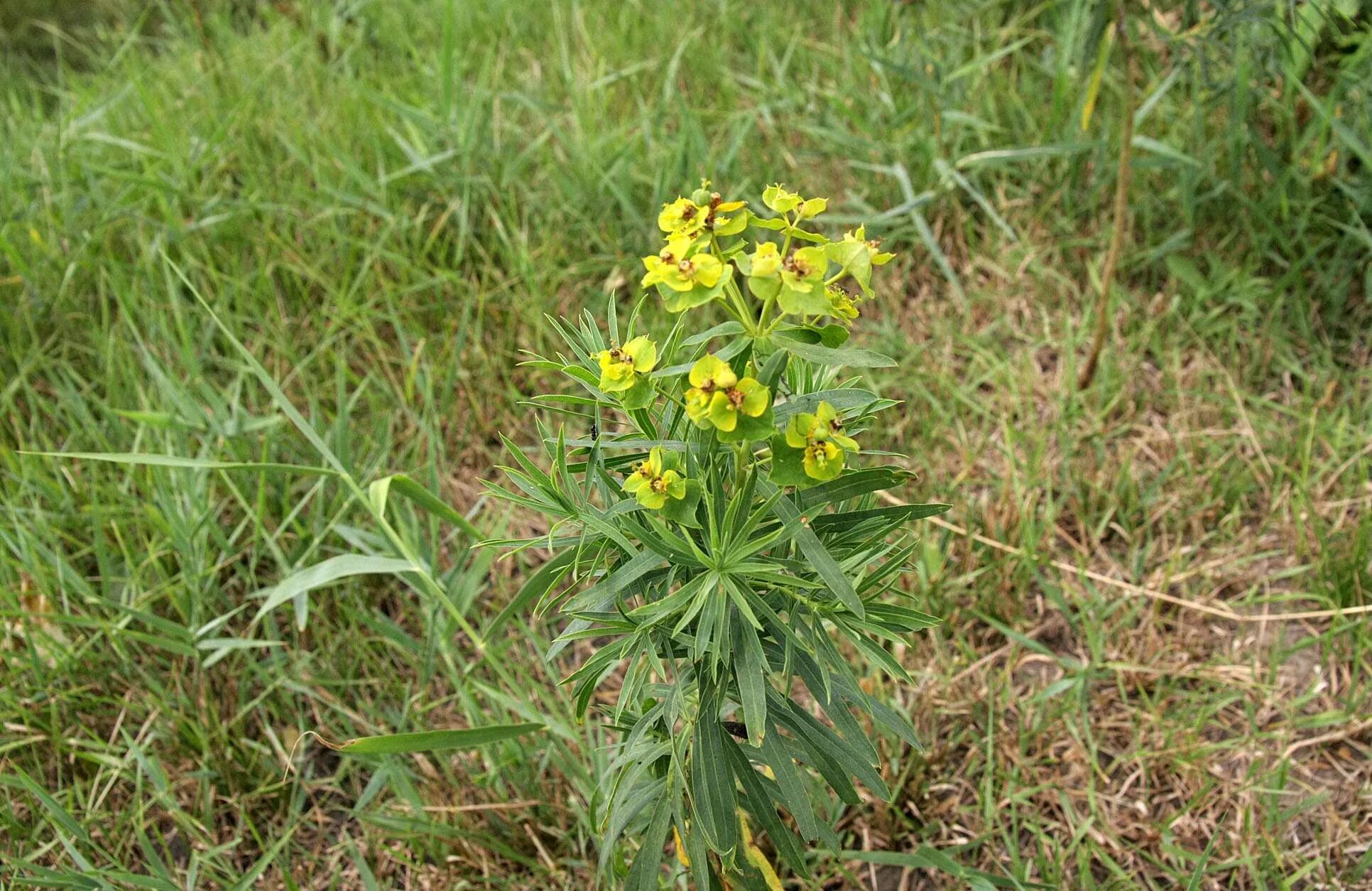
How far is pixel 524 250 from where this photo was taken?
2.53m

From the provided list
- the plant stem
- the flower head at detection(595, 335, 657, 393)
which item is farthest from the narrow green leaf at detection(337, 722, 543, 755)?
the plant stem

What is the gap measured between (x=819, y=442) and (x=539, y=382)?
1.46 meters

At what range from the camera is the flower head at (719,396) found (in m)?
1.06

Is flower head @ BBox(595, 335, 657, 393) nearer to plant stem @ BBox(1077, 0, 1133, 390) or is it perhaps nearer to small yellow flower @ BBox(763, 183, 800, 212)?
small yellow flower @ BBox(763, 183, 800, 212)

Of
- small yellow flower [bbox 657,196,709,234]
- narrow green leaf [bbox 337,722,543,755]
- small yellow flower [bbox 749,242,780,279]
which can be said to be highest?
small yellow flower [bbox 657,196,709,234]

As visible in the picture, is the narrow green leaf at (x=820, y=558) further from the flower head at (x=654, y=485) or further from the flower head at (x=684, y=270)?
the flower head at (x=684, y=270)

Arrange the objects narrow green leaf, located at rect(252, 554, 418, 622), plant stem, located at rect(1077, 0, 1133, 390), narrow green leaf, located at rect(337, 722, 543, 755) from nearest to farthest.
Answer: narrow green leaf, located at rect(337, 722, 543, 755), narrow green leaf, located at rect(252, 554, 418, 622), plant stem, located at rect(1077, 0, 1133, 390)

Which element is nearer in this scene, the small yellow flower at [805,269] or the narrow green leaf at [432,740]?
the small yellow flower at [805,269]

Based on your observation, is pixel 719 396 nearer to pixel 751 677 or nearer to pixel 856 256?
pixel 856 256

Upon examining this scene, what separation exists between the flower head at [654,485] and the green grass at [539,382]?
56 cm

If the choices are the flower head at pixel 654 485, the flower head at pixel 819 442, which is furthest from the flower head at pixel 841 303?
the flower head at pixel 654 485

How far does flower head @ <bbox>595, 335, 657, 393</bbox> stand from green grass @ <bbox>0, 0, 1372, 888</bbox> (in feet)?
2.17

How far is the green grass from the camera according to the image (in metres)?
1.81

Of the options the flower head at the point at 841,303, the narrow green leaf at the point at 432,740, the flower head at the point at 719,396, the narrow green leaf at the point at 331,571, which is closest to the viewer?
the flower head at the point at 719,396
